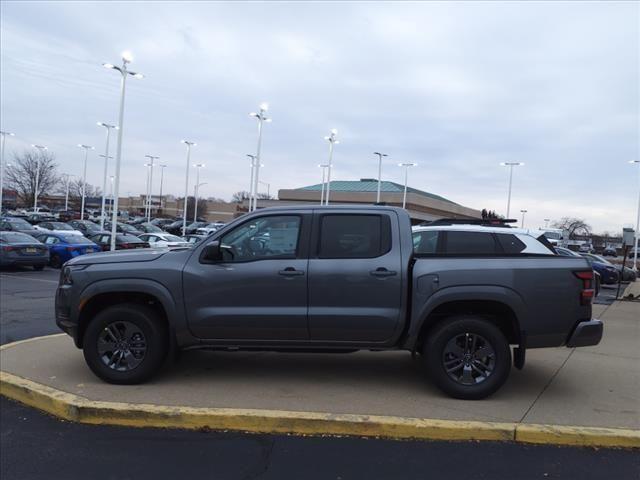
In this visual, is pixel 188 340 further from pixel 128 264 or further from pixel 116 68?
pixel 116 68

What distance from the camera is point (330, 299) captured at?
516 cm

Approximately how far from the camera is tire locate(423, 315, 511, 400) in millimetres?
5074

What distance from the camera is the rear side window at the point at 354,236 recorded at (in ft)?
17.3

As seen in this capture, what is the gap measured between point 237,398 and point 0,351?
12.0ft

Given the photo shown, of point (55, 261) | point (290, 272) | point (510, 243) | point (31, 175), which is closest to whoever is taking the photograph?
point (290, 272)

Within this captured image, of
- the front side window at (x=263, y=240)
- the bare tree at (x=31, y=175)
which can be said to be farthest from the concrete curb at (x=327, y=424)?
the bare tree at (x=31, y=175)

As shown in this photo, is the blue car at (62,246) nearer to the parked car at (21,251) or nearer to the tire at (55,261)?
the tire at (55,261)

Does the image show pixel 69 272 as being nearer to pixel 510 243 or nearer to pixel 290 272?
pixel 290 272

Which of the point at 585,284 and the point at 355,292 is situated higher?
the point at 585,284

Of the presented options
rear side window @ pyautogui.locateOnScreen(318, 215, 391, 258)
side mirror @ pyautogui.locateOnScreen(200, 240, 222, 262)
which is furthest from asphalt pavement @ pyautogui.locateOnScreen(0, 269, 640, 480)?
rear side window @ pyautogui.locateOnScreen(318, 215, 391, 258)

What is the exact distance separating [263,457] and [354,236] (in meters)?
2.24

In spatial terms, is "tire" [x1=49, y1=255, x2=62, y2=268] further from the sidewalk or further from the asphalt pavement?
the asphalt pavement

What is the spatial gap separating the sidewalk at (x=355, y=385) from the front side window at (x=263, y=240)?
134 centimetres

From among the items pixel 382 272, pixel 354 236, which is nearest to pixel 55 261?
pixel 354 236
